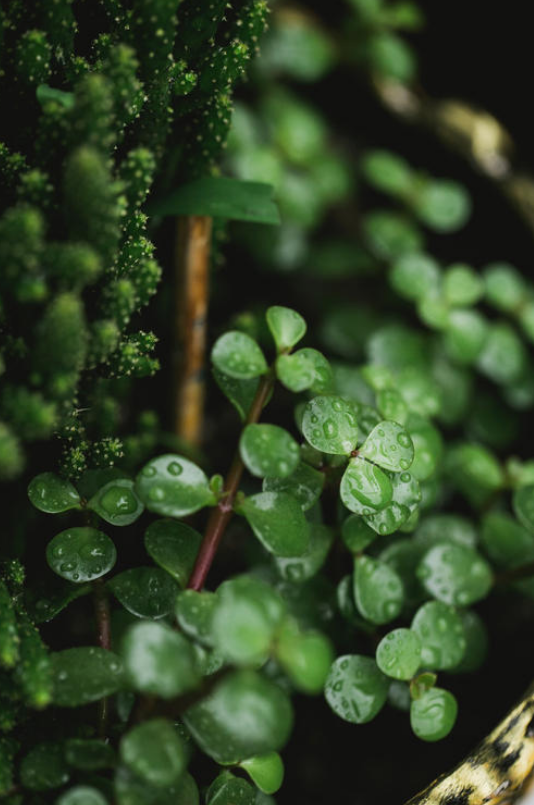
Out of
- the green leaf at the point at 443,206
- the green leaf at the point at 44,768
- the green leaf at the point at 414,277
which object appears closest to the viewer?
the green leaf at the point at 44,768

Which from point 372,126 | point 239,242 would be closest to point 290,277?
point 239,242

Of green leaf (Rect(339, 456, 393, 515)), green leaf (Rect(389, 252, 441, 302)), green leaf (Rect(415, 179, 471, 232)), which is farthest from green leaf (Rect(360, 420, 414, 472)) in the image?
green leaf (Rect(415, 179, 471, 232))

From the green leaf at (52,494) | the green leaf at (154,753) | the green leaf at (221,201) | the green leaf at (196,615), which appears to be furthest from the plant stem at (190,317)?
the green leaf at (154,753)

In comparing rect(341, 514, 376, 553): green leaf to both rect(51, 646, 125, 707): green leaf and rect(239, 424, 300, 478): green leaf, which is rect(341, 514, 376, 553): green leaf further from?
rect(51, 646, 125, 707): green leaf

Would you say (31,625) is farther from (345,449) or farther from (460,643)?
(460,643)

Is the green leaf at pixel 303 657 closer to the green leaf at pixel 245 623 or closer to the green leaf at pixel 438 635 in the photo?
the green leaf at pixel 245 623

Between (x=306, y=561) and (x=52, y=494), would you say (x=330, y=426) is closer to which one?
(x=306, y=561)

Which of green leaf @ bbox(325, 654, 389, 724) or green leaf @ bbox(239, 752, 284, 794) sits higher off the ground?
green leaf @ bbox(325, 654, 389, 724)
